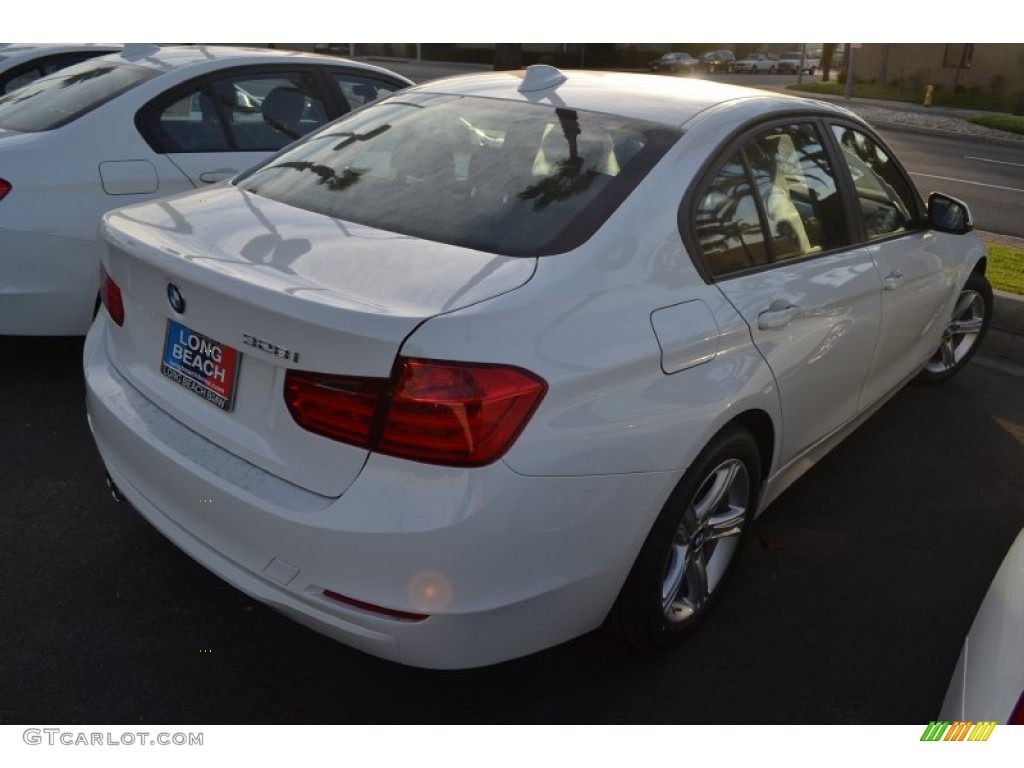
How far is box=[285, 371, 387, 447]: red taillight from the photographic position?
7.10 ft

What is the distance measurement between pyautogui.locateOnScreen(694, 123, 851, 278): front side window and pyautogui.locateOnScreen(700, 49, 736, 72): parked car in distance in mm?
54979

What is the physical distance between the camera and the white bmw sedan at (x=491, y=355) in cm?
216

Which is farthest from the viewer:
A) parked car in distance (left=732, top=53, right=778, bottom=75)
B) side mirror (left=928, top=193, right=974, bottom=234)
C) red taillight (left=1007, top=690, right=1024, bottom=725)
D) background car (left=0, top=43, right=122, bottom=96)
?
parked car in distance (left=732, top=53, right=778, bottom=75)

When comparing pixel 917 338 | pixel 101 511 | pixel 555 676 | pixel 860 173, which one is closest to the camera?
pixel 555 676

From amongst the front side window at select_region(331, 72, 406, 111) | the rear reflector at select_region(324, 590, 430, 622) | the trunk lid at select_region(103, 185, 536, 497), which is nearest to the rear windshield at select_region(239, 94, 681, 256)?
the trunk lid at select_region(103, 185, 536, 497)

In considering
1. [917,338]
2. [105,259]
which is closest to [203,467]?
[105,259]

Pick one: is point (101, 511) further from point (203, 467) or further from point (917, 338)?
point (917, 338)

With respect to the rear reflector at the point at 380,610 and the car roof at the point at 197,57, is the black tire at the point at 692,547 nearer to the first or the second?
the rear reflector at the point at 380,610

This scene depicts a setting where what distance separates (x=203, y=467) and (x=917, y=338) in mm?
3157

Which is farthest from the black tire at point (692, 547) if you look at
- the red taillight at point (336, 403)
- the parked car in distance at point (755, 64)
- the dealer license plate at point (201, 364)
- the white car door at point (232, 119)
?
the parked car in distance at point (755, 64)

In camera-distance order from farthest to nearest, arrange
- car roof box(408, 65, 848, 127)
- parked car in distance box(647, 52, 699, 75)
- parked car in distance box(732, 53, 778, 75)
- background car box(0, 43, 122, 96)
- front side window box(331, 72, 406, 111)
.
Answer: parked car in distance box(732, 53, 778, 75) < parked car in distance box(647, 52, 699, 75) < background car box(0, 43, 122, 96) < front side window box(331, 72, 406, 111) < car roof box(408, 65, 848, 127)

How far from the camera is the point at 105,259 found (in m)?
2.92

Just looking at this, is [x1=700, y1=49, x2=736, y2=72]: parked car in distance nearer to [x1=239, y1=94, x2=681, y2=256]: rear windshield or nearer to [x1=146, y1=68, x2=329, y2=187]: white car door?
[x1=146, y1=68, x2=329, y2=187]: white car door
